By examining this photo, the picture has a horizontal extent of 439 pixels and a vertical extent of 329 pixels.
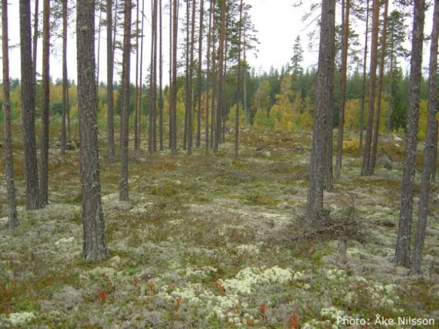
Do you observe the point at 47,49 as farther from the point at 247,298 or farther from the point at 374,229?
the point at 374,229

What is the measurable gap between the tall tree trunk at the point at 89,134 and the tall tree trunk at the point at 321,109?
245 inches

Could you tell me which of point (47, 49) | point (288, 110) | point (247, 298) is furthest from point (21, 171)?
point (288, 110)

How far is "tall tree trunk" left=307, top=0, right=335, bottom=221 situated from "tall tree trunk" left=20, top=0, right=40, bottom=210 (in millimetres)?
9139

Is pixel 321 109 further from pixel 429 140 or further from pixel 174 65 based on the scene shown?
pixel 174 65

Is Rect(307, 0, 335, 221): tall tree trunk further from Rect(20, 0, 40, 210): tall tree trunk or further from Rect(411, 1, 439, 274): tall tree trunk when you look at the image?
Rect(20, 0, 40, 210): tall tree trunk

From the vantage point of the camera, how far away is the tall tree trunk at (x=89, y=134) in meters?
7.26

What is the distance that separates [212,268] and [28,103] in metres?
8.40

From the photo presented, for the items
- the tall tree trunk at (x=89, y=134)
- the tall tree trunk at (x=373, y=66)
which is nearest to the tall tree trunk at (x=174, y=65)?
the tall tree trunk at (x=373, y=66)

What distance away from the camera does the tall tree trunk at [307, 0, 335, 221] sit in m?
9.73

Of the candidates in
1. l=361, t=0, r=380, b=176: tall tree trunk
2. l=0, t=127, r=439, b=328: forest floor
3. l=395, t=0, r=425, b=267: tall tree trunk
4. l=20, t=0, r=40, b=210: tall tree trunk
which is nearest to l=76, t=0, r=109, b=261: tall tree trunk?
l=0, t=127, r=439, b=328: forest floor

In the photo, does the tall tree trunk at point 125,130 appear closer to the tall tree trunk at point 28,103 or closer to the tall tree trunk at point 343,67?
the tall tree trunk at point 28,103

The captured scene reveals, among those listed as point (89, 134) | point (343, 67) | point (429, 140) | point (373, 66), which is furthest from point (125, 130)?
point (373, 66)

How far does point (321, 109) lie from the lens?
9.98m

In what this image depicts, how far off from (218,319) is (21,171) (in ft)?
58.9
